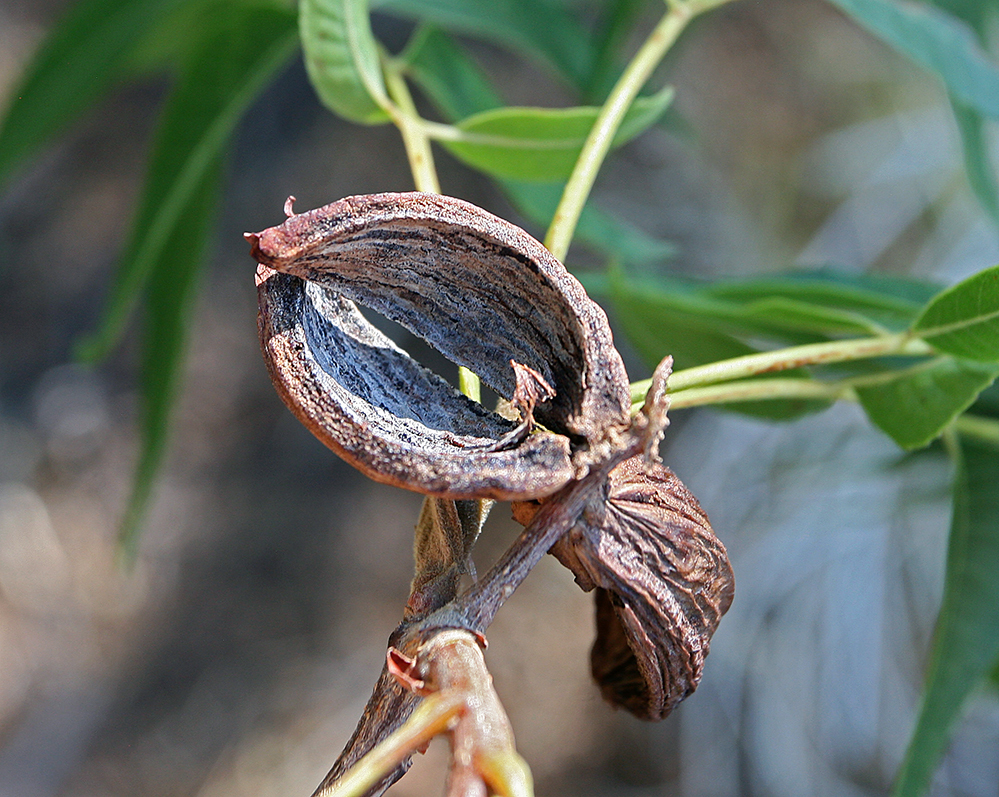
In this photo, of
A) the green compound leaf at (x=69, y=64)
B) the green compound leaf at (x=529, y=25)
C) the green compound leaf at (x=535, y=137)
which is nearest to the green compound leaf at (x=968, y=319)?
the green compound leaf at (x=535, y=137)

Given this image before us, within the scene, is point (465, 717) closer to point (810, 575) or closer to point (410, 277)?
point (410, 277)

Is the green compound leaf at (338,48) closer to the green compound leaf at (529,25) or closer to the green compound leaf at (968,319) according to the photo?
the green compound leaf at (529,25)

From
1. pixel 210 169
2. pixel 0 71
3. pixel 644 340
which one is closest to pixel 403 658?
pixel 644 340

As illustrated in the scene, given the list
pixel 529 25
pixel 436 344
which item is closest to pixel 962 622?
pixel 436 344

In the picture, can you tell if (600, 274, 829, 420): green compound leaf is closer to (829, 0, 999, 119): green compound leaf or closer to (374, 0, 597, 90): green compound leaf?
(829, 0, 999, 119): green compound leaf

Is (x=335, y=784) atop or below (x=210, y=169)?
below

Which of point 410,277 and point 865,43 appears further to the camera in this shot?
point 865,43
